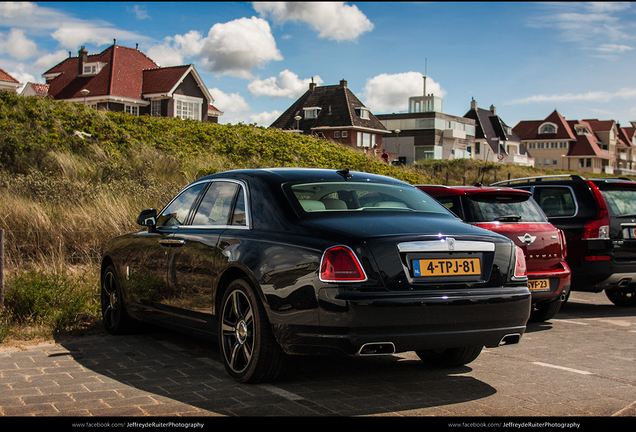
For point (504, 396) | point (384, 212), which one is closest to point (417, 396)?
point (504, 396)

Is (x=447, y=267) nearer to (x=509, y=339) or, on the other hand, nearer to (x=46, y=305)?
(x=509, y=339)

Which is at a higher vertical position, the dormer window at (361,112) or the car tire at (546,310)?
the dormer window at (361,112)

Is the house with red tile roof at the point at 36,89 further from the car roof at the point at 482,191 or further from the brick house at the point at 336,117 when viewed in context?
the car roof at the point at 482,191

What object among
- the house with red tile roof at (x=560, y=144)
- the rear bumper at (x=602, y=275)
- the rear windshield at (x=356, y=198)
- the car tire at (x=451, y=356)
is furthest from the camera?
the house with red tile roof at (x=560, y=144)

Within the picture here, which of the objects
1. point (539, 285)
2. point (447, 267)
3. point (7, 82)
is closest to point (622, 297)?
point (539, 285)

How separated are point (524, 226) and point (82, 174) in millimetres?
11271

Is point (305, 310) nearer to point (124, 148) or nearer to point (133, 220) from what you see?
point (133, 220)

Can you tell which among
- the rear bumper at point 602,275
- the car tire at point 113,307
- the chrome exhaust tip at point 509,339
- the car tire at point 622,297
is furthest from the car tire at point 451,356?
the car tire at point 622,297

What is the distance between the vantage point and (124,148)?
18734 mm

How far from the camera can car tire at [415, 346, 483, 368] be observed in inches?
218

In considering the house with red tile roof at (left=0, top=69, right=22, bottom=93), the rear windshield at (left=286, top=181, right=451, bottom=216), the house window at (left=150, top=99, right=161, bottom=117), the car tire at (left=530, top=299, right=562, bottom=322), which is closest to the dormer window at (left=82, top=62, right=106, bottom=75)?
the house window at (left=150, top=99, right=161, bottom=117)

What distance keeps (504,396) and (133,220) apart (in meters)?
8.25

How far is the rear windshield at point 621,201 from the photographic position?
914 cm

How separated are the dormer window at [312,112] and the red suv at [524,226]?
62.6 meters
